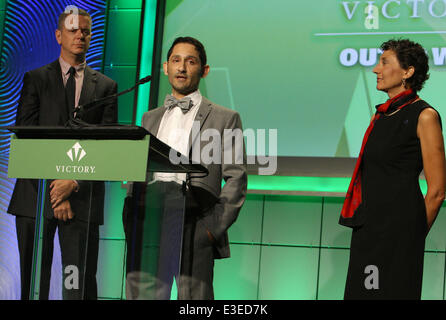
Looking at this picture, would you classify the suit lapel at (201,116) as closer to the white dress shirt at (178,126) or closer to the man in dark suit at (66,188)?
the white dress shirt at (178,126)

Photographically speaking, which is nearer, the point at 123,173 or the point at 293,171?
the point at 123,173

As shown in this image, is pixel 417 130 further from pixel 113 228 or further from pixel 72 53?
pixel 72 53

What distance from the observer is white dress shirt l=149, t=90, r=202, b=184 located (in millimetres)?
2785

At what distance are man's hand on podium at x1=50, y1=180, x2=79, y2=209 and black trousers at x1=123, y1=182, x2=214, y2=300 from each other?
0.19 meters

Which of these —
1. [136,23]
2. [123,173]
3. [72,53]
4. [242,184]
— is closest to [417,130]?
[242,184]

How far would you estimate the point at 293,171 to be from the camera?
4.33m

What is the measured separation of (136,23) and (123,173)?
3.37 m

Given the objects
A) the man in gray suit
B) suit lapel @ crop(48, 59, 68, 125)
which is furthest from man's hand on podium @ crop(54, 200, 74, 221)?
suit lapel @ crop(48, 59, 68, 125)

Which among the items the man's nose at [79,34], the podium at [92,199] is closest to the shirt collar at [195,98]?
the podium at [92,199]

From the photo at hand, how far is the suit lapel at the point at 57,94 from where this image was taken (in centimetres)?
347

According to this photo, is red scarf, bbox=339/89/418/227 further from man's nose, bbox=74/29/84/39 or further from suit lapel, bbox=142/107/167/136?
man's nose, bbox=74/29/84/39

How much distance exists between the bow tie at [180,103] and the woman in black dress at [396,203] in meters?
0.83

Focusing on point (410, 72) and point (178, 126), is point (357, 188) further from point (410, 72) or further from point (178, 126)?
point (178, 126)

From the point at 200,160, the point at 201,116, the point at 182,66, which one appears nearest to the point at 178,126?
the point at 201,116
